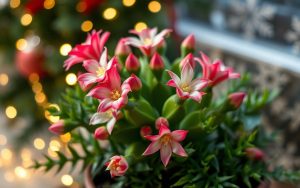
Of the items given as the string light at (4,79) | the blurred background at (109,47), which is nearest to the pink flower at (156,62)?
the blurred background at (109,47)

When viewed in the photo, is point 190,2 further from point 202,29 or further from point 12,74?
point 12,74

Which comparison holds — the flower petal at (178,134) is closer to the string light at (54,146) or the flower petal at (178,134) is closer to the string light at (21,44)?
the string light at (54,146)

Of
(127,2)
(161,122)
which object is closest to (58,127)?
(161,122)

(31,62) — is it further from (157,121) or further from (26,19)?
(157,121)

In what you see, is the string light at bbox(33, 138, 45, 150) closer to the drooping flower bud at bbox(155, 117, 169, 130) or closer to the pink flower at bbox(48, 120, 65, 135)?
the pink flower at bbox(48, 120, 65, 135)

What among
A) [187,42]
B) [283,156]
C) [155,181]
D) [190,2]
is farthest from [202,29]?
[155,181]

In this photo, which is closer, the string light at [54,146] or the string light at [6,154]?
the string light at [54,146]

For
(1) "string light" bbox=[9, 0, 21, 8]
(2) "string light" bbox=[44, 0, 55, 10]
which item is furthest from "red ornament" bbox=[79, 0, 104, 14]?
(1) "string light" bbox=[9, 0, 21, 8]
